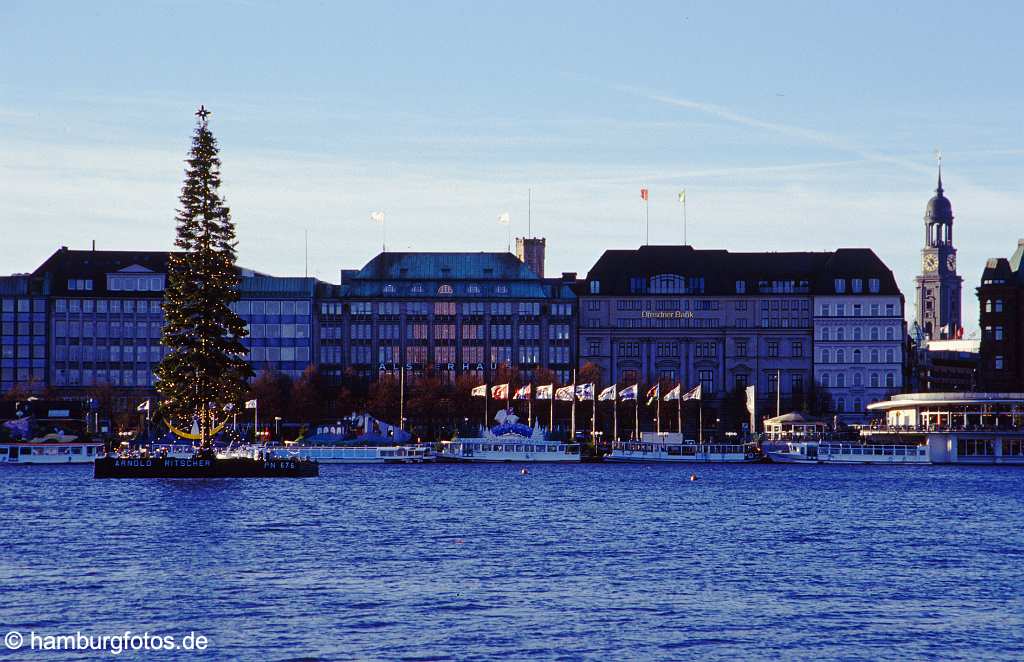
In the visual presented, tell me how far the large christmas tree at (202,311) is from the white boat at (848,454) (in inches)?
2272

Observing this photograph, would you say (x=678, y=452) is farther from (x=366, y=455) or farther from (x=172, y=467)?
(x=172, y=467)

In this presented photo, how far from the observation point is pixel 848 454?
6801 inches

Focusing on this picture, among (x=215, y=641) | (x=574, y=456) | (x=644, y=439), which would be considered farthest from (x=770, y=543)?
(x=644, y=439)

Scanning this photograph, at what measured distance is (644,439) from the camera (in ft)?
599

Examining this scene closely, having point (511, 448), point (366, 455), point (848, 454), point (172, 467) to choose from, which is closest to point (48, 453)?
point (366, 455)

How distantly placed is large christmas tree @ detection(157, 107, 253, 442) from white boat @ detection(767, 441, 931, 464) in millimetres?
57702

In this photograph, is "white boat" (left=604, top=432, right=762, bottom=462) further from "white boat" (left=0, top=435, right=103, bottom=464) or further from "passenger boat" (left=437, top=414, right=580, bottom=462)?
"white boat" (left=0, top=435, right=103, bottom=464)

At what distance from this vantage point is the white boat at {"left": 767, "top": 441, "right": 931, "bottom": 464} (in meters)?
172

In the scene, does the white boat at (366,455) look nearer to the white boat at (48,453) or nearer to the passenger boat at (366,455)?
the passenger boat at (366,455)

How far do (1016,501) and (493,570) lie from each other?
52.6 metres

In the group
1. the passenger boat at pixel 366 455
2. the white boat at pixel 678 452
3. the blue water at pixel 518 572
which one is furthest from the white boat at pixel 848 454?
the blue water at pixel 518 572

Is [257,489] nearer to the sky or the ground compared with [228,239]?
nearer to the ground

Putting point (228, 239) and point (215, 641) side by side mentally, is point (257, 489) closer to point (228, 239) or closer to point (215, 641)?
point (228, 239)

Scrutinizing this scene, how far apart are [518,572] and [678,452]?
104 m
